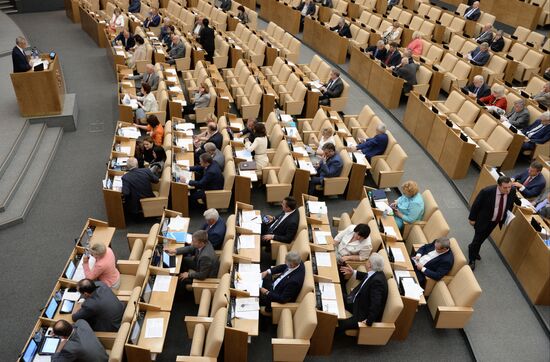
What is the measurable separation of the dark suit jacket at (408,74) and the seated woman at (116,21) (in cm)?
797

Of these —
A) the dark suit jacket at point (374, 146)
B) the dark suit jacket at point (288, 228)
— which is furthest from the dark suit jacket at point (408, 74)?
the dark suit jacket at point (288, 228)

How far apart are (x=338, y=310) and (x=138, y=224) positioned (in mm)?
3414

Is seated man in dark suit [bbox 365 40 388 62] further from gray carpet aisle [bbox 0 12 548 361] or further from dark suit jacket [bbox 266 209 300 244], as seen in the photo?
dark suit jacket [bbox 266 209 300 244]

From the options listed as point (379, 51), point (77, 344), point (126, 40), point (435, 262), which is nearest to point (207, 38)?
point (126, 40)

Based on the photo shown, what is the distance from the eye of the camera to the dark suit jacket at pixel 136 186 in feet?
21.9

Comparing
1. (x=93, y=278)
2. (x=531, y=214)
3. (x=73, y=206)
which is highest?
(x=531, y=214)

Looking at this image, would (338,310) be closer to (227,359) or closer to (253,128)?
(227,359)

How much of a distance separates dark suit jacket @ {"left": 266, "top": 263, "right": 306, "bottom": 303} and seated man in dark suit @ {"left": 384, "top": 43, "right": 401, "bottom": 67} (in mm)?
6920

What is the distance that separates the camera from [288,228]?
6082 millimetres

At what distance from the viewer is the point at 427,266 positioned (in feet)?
18.6

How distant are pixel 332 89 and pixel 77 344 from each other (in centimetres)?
702

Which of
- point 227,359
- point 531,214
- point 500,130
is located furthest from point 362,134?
point 227,359

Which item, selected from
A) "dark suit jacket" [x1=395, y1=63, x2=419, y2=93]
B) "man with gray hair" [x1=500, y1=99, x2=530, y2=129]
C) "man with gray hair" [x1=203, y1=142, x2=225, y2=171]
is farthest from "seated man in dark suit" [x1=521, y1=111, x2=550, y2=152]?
"man with gray hair" [x1=203, y1=142, x2=225, y2=171]

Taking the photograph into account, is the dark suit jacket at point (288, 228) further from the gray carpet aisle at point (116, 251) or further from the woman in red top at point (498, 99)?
the woman in red top at point (498, 99)
